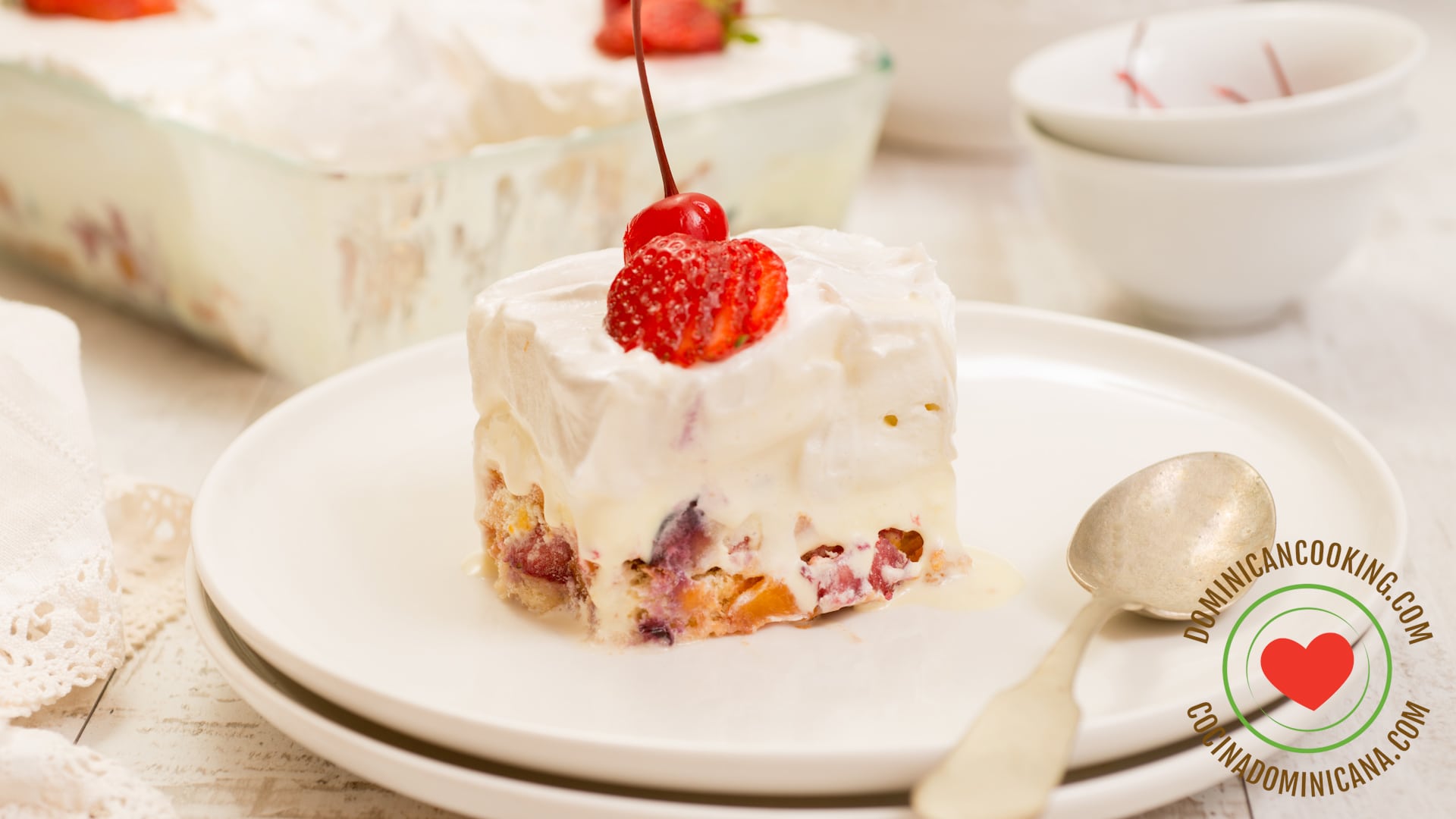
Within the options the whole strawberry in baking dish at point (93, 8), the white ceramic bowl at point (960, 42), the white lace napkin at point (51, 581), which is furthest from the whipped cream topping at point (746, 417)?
the white ceramic bowl at point (960, 42)

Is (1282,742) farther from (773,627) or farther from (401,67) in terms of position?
(401,67)

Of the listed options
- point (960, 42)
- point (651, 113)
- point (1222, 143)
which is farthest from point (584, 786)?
point (960, 42)

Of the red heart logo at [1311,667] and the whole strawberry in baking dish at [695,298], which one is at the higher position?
the whole strawberry in baking dish at [695,298]

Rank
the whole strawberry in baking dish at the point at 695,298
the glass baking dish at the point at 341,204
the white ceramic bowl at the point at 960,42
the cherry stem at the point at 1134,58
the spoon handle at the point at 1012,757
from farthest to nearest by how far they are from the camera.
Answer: the white ceramic bowl at the point at 960,42 → the cherry stem at the point at 1134,58 → the glass baking dish at the point at 341,204 → the whole strawberry in baking dish at the point at 695,298 → the spoon handle at the point at 1012,757

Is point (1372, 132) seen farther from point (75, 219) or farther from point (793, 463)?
point (75, 219)

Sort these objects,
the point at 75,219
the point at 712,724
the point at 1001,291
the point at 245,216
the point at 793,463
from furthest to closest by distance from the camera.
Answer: the point at 1001,291 < the point at 75,219 < the point at 245,216 < the point at 793,463 < the point at 712,724

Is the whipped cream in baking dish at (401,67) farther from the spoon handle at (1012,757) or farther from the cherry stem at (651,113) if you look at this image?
the spoon handle at (1012,757)

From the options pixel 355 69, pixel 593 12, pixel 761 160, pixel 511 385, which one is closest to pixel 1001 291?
pixel 761 160
